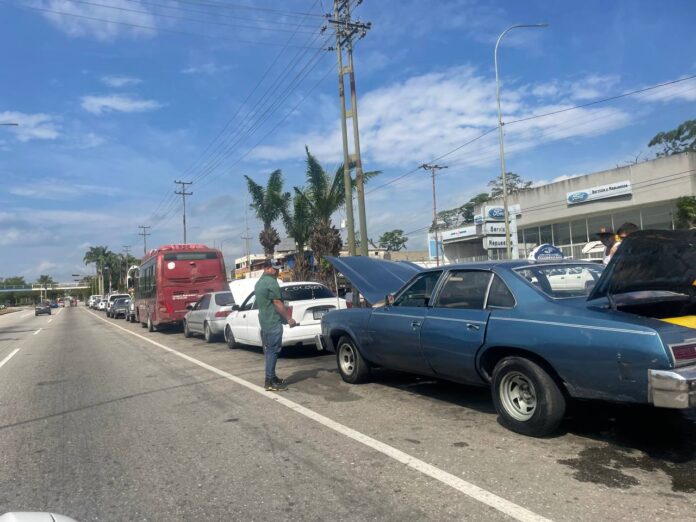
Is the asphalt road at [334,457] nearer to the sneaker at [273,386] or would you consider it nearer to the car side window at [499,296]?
the sneaker at [273,386]

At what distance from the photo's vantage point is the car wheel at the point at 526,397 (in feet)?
15.6

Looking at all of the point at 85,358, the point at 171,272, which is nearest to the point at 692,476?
the point at 85,358

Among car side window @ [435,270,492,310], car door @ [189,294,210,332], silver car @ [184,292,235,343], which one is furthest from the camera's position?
car door @ [189,294,210,332]

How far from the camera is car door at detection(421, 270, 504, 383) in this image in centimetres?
543

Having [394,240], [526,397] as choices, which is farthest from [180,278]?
[394,240]

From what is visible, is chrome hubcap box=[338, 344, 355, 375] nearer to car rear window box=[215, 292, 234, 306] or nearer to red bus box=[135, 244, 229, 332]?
car rear window box=[215, 292, 234, 306]

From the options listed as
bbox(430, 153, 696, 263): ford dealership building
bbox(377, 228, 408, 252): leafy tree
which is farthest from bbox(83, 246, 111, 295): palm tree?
bbox(430, 153, 696, 263): ford dealership building

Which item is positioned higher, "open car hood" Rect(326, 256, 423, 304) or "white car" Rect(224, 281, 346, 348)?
"open car hood" Rect(326, 256, 423, 304)

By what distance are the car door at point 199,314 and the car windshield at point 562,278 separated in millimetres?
11776

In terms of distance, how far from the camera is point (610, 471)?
421 cm

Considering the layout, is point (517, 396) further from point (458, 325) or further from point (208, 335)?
point (208, 335)

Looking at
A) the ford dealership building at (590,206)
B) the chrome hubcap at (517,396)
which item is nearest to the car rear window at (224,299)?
the chrome hubcap at (517,396)

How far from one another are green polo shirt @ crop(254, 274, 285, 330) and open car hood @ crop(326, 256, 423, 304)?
4.58 ft

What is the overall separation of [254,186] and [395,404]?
83.1ft
